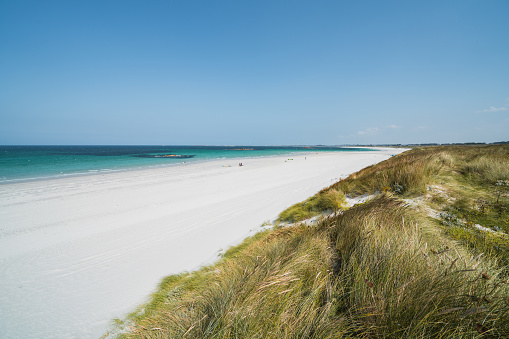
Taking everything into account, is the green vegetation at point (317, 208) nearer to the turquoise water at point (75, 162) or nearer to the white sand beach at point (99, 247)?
the white sand beach at point (99, 247)

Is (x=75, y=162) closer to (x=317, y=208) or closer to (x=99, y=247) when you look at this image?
(x=99, y=247)

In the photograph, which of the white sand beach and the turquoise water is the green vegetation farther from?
the turquoise water

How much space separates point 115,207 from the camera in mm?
8820

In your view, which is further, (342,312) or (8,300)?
(8,300)

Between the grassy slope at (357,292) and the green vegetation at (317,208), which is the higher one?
the grassy slope at (357,292)

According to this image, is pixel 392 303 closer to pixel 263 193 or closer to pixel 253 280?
pixel 253 280

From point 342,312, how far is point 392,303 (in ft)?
1.68

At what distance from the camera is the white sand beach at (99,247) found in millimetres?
3262

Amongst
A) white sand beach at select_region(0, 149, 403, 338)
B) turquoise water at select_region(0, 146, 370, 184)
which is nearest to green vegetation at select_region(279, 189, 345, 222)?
white sand beach at select_region(0, 149, 403, 338)

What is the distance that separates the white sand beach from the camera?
10.7 ft

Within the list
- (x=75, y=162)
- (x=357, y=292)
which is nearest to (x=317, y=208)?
(x=357, y=292)

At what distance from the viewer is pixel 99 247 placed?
5.39 metres

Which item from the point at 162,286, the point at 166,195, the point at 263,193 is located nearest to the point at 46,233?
the point at 166,195

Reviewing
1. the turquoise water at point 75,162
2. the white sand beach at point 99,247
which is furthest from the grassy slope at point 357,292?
the turquoise water at point 75,162
